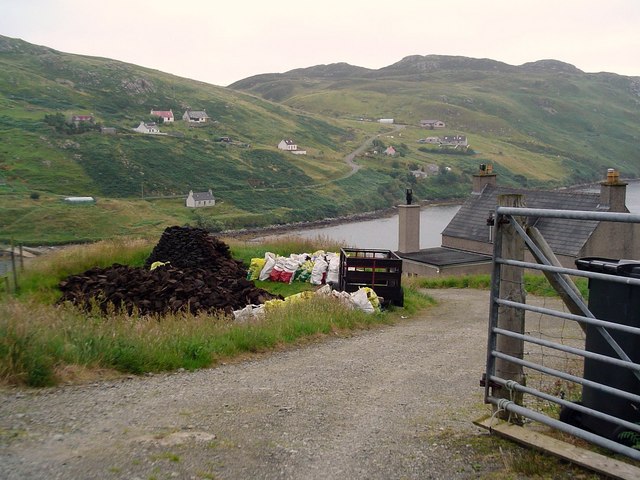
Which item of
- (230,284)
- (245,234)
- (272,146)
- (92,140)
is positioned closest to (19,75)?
(92,140)

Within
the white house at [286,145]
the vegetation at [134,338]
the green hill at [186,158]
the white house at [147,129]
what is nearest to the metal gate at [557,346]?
the vegetation at [134,338]

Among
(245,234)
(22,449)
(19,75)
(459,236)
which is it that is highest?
(19,75)

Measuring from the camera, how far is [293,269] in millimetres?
19219

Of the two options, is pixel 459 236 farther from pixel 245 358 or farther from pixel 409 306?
pixel 245 358

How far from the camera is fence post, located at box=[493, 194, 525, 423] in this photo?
205 inches

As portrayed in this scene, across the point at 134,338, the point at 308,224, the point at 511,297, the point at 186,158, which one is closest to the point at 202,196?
the point at 308,224

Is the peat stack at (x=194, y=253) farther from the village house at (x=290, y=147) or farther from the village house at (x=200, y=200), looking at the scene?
the village house at (x=290, y=147)

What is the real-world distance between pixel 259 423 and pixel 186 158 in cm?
9883

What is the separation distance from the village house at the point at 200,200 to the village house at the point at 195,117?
50741 mm

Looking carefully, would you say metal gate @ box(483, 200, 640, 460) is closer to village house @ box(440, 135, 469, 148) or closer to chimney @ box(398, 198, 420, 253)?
chimney @ box(398, 198, 420, 253)

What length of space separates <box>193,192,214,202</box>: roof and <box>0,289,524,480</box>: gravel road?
74598 mm

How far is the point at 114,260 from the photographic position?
802 inches

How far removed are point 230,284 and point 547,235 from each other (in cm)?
1654

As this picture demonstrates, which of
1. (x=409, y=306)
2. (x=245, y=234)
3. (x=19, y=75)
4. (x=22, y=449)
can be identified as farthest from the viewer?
(x=19, y=75)
